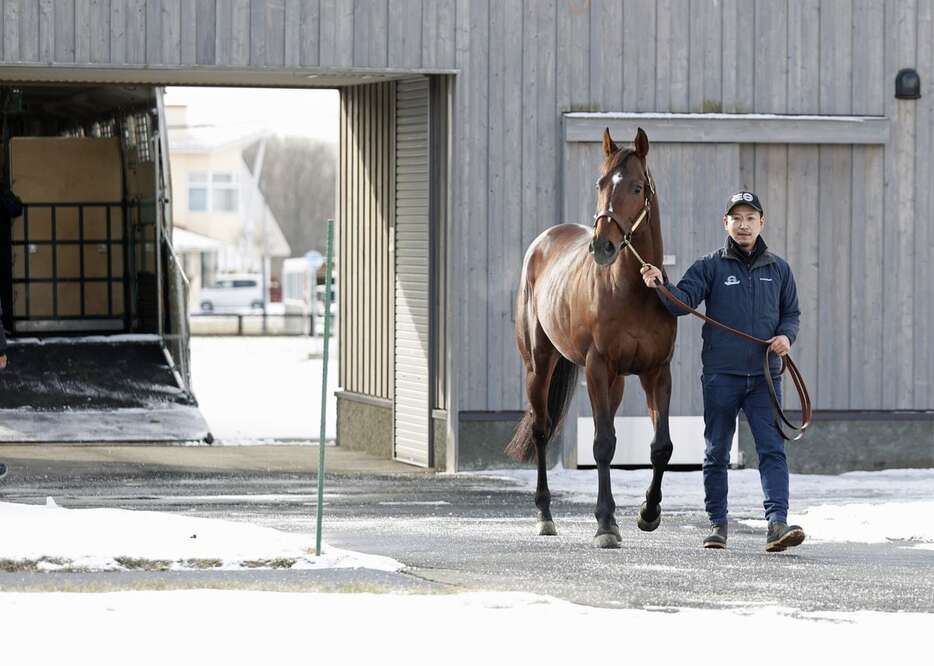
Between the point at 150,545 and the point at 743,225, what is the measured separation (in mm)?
3509

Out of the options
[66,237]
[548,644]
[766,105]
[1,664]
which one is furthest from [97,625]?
[66,237]

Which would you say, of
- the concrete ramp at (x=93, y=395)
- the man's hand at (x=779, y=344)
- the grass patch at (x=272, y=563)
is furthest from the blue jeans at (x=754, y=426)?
the concrete ramp at (x=93, y=395)

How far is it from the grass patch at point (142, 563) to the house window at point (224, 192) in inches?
3778

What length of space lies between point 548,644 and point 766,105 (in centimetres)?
968

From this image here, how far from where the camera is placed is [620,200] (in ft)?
37.1

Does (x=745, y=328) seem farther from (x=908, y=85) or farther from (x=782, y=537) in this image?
(x=908, y=85)

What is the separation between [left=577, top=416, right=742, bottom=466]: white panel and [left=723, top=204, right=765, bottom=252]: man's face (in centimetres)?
571

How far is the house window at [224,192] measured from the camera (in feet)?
349

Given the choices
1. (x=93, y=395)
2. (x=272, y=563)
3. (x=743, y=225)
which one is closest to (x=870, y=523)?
(x=743, y=225)

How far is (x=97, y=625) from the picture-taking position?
8.55m

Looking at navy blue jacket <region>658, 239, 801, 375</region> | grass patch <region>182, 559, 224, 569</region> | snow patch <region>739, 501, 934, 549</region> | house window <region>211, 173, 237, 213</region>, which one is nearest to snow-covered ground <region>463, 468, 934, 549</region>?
snow patch <region>739, 501, 934, 549</region>

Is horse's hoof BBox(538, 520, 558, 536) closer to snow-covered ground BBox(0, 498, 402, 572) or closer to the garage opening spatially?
snow-covered ground BBox(0, 498, 402, 572)

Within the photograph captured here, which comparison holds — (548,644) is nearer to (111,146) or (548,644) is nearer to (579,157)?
(579,157)

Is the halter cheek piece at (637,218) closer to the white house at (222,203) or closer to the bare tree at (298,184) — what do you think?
the white house at (222,203)
